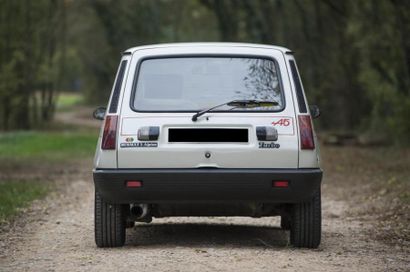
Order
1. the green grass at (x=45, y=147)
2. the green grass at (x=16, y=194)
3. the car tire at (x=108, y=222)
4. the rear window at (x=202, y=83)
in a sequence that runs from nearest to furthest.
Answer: the rear window at (x=202, y=83) < the car tire at (x=108, y=222) < the green grass at (x=16, y=194) < the green grass at (x=45, y=147)

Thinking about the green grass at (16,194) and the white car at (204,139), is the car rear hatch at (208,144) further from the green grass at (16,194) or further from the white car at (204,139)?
the green grass at (16,194)

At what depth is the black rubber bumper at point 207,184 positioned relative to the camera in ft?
25.2

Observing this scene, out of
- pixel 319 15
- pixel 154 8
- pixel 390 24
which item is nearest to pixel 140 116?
pixel 390 24

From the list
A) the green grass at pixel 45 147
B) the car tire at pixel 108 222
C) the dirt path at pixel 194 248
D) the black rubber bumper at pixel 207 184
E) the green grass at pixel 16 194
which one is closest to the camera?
the dirt path at pixel 194 248

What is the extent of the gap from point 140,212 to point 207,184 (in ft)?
3.13

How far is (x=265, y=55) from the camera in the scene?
26.8ft

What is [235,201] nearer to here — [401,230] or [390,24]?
[401,230]

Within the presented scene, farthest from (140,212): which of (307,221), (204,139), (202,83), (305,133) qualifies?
(305,133)

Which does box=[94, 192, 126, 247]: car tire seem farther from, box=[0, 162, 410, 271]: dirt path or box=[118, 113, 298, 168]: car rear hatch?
box=[118, 113, 298, 168]: car rear hatch

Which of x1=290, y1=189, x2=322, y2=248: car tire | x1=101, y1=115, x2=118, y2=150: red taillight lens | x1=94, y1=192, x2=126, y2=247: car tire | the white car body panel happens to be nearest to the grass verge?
x1=94, y1=192, x2=126, y2=247: car tire

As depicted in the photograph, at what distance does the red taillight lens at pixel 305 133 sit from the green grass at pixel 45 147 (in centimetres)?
1612

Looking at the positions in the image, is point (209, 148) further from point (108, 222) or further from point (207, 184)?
point (108, 222)

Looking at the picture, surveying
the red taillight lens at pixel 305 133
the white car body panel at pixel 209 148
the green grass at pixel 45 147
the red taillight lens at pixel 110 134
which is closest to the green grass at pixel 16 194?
the red taillight lens at pixel 110 134

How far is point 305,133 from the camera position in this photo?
779cm
